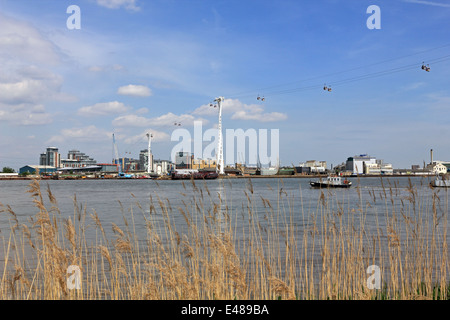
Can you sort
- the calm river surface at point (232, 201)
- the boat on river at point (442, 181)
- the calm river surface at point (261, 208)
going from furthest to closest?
the calm river surface at point (232, 201)
the boat on river at point (442, 181)
the calm river surface at point (261, 208)

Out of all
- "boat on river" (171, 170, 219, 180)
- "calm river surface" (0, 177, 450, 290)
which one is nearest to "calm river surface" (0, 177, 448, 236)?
"calm river surface" (0, 177, 450, 290)

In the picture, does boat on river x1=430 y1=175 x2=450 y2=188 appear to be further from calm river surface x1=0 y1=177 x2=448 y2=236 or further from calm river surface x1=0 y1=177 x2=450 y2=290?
calm river surface x1=0 y1=177 x2=448 y2=236

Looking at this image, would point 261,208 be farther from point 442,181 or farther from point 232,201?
point 442,181

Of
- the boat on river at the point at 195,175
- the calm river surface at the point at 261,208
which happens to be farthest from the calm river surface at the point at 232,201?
the boat on river at the point at 195,175

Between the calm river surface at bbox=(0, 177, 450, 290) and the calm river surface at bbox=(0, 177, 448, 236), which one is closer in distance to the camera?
the calm river surface at bbox=(0, 177, 450, 290)

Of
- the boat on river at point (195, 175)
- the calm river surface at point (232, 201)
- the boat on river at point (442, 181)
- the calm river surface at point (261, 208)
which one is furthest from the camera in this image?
the boat on river at point (195, 175)

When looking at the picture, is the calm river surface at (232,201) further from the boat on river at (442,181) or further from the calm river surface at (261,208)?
the boat on river at (442,181)

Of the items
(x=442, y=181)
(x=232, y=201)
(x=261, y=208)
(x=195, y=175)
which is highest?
(x=442, y=181)

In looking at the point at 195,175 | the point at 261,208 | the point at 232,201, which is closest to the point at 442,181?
the point at 261,208

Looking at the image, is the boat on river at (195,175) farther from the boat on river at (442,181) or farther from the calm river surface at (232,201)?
the boat on river at (442,181)

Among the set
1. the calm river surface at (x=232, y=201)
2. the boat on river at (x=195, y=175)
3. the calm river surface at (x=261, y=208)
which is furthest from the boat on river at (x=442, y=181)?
the boat on river at (x=195, y=175)

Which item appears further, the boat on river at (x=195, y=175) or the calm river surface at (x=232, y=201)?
the boat on river at (x=195, y=175)
